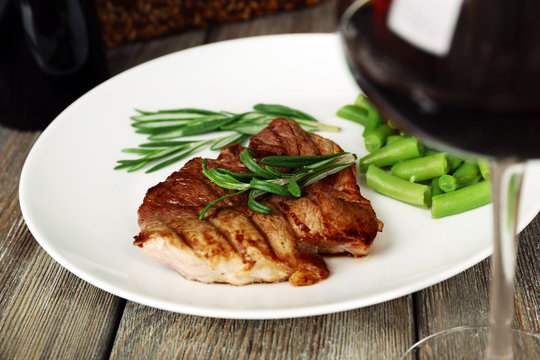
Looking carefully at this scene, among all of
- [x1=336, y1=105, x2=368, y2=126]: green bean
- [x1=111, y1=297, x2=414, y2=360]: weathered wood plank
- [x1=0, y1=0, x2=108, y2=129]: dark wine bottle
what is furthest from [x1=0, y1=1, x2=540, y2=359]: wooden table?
[x1=0, y1=0, x2=108, y2=129]: dark wine bottle

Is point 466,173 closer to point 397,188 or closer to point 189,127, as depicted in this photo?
point 397,188

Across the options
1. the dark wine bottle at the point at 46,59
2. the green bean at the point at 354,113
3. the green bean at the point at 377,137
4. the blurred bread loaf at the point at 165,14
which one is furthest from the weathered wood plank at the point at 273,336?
the blurred bread loaf at the point at 165,14

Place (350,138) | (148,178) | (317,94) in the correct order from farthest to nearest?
(317,94) → (350,138) → (148,178)

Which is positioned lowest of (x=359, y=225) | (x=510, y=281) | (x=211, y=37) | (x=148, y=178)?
(x=211, y=37)

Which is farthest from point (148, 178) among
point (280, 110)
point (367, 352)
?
point (367, 352)

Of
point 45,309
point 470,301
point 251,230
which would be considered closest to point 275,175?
point 251,230

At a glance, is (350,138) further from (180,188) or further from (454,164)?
(180,188)

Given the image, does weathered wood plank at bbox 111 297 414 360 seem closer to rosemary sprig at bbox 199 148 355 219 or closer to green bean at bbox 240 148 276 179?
rosemary sprig at bbox 199 148 355 219
